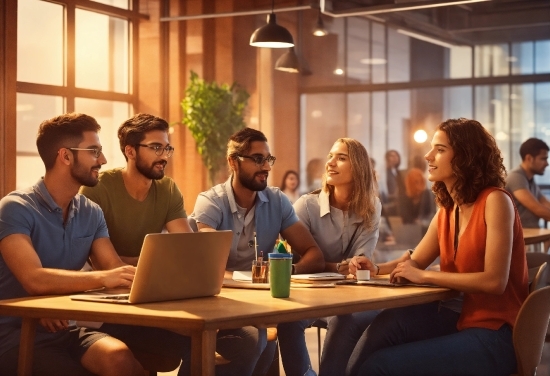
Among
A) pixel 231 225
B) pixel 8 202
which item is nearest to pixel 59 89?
pixel 231 225

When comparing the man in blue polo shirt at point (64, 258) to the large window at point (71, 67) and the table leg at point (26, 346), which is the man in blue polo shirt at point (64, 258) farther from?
the large window at point (71, 67)

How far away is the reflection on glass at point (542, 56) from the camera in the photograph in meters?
10.8

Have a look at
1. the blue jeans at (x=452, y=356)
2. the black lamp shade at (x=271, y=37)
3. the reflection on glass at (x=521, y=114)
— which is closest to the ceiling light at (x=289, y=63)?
the black lamp shade at (x=271, y=37)

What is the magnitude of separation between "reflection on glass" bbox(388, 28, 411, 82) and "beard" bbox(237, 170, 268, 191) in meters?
7.72

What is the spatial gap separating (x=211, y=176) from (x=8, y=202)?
732cm

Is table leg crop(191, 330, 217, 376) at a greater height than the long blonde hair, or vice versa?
the long blonde hair

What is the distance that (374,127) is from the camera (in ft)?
38.3

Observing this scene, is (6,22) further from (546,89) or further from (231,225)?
(546,89)

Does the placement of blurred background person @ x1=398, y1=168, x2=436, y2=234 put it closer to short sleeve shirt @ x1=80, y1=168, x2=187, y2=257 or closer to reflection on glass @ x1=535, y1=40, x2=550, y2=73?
reflection on glass @ x1=535, y1=40, x2=550, y2=73

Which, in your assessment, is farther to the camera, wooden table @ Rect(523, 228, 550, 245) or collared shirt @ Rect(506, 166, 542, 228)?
collared shirt @ Rect(506, 166, 542, 228)

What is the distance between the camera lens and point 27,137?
29.7 feet

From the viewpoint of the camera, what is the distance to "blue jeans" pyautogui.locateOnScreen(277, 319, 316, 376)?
3.83 metres

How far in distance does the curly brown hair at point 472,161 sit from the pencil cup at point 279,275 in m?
0.79

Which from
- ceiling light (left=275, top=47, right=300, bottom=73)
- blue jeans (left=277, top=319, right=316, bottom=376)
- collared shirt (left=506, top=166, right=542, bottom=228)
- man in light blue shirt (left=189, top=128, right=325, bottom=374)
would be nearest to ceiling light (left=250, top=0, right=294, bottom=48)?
ceiling light (left=275, top=47, right=300, bottom=73)
